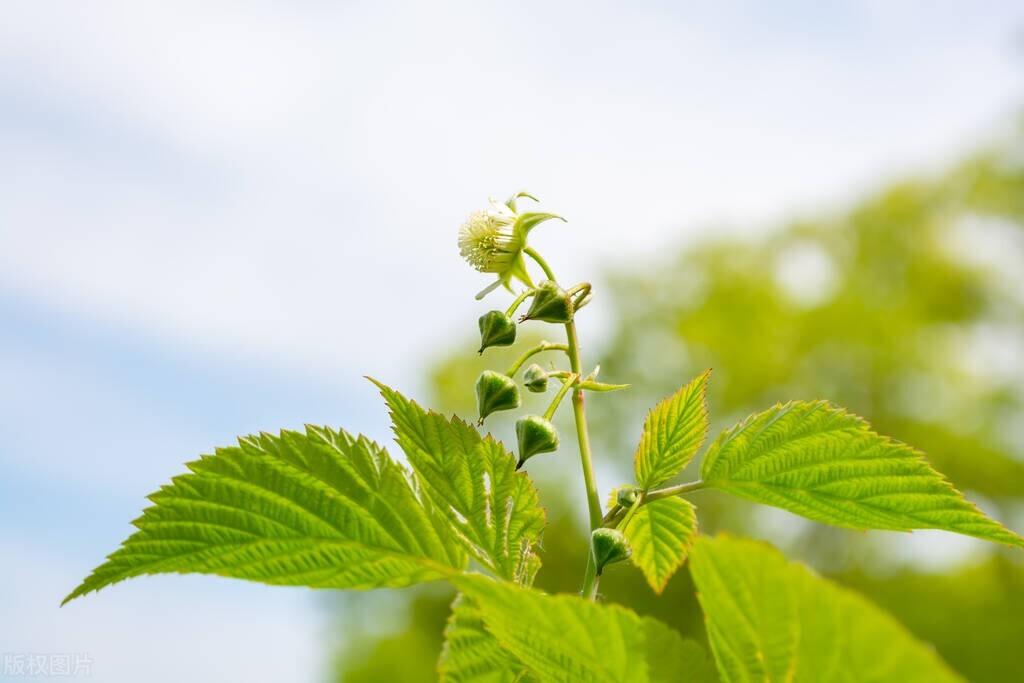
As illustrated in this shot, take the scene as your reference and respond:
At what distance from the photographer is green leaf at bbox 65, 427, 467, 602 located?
0.49 meters

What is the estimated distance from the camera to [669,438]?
0.67 m

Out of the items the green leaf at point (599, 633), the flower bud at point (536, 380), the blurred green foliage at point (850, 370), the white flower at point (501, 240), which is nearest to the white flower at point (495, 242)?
the white flower at point (501, 240)

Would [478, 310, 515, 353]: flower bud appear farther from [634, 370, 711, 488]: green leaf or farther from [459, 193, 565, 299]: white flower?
[634, 370, 711, 488]: green leaf

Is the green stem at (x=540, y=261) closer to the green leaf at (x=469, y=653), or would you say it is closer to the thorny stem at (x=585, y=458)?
the thorny stem at (x=585, y=458)

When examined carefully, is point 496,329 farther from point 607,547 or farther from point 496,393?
point 607,547

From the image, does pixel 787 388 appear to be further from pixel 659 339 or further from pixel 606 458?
pixel 606 458

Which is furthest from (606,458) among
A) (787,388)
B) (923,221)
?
(923,221)

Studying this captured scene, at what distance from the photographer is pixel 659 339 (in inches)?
563

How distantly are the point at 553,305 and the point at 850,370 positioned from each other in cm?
1448

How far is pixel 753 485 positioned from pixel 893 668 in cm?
35

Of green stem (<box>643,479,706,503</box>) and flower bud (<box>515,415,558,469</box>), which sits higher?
flower bud (<box>515,415,558,469</box>)

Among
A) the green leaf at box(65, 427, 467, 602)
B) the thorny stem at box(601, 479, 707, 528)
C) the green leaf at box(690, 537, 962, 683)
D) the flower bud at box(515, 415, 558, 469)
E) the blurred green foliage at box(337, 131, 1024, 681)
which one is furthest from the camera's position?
the blurred green foliage at box(337, 131, 1024, 681)

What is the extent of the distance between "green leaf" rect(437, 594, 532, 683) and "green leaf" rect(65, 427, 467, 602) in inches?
2.2

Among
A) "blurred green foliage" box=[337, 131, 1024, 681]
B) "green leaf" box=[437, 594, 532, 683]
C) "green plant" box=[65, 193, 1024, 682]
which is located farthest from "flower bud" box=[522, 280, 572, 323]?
"blurred green foliage" box=[337, 131, 1024, 681]
